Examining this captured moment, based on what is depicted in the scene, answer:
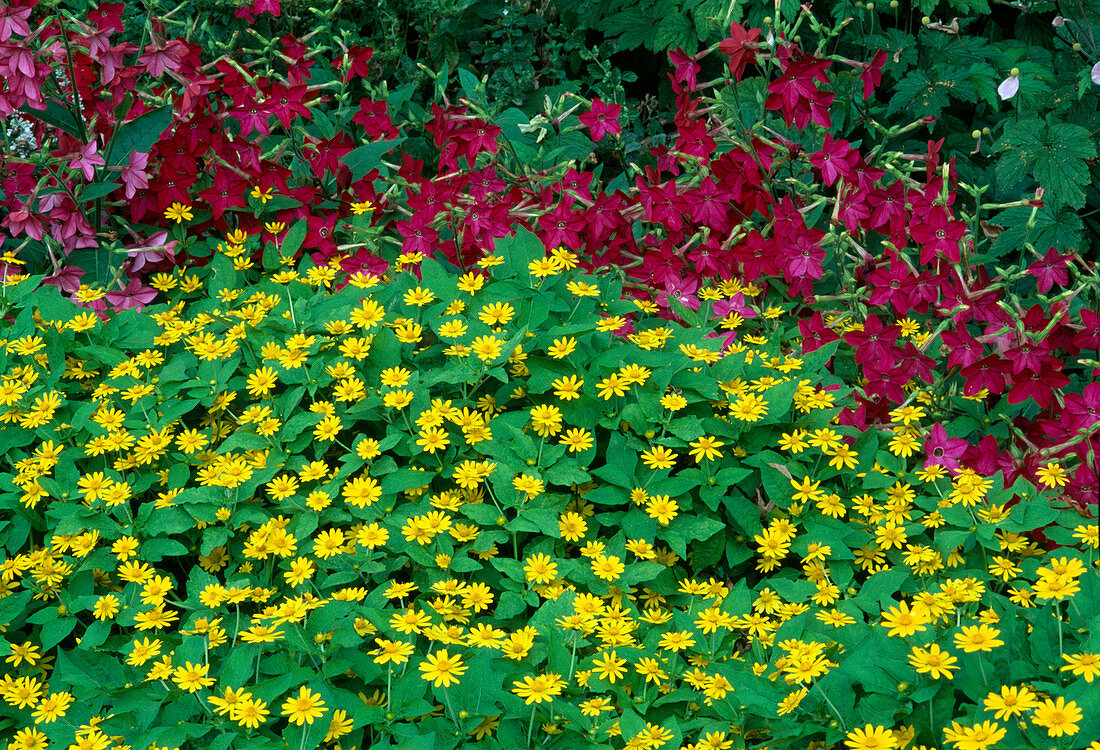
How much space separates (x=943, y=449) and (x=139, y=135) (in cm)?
222

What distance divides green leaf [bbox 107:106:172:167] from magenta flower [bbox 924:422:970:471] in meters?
2.14

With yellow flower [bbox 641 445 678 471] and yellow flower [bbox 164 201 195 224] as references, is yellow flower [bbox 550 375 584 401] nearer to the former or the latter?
yellow flower [bbox 641 445 678 471]

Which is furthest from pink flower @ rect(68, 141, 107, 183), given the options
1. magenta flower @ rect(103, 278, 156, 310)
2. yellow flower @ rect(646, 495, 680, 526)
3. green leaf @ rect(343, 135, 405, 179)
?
yellow flower @ rect(646, 495, 680, 526)

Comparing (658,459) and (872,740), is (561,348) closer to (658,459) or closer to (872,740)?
(658,459)

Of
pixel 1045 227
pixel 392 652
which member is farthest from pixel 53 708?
pixel 1045 227

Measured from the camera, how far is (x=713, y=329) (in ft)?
8.20

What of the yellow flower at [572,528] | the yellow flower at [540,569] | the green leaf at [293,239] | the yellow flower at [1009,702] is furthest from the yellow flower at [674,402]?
the green leaf at [293,239]

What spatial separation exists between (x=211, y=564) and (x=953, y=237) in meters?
1.75

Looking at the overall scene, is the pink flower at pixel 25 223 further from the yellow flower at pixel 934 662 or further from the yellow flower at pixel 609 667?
the yellow flower at pixel 934 662

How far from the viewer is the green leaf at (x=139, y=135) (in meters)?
2.80

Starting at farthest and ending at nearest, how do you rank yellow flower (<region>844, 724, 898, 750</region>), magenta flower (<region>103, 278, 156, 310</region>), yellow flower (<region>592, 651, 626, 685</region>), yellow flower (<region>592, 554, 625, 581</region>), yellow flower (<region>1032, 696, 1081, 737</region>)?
magenta flower (<region>103, 278, 156, 310</region>) < yellow flower (<region>592, 554, 625, 581</region>) < yellow flower (<region>592, 651, 626, 685</region>) < yellow flower (<region>844, 724, 898, 750</region>) < yellow flower (<region>1032, 696, 1081, 737</region>)

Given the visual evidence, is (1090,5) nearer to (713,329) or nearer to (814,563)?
(713,329)

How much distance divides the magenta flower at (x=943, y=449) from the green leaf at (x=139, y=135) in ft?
7.01

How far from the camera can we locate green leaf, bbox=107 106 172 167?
2.80 metres
